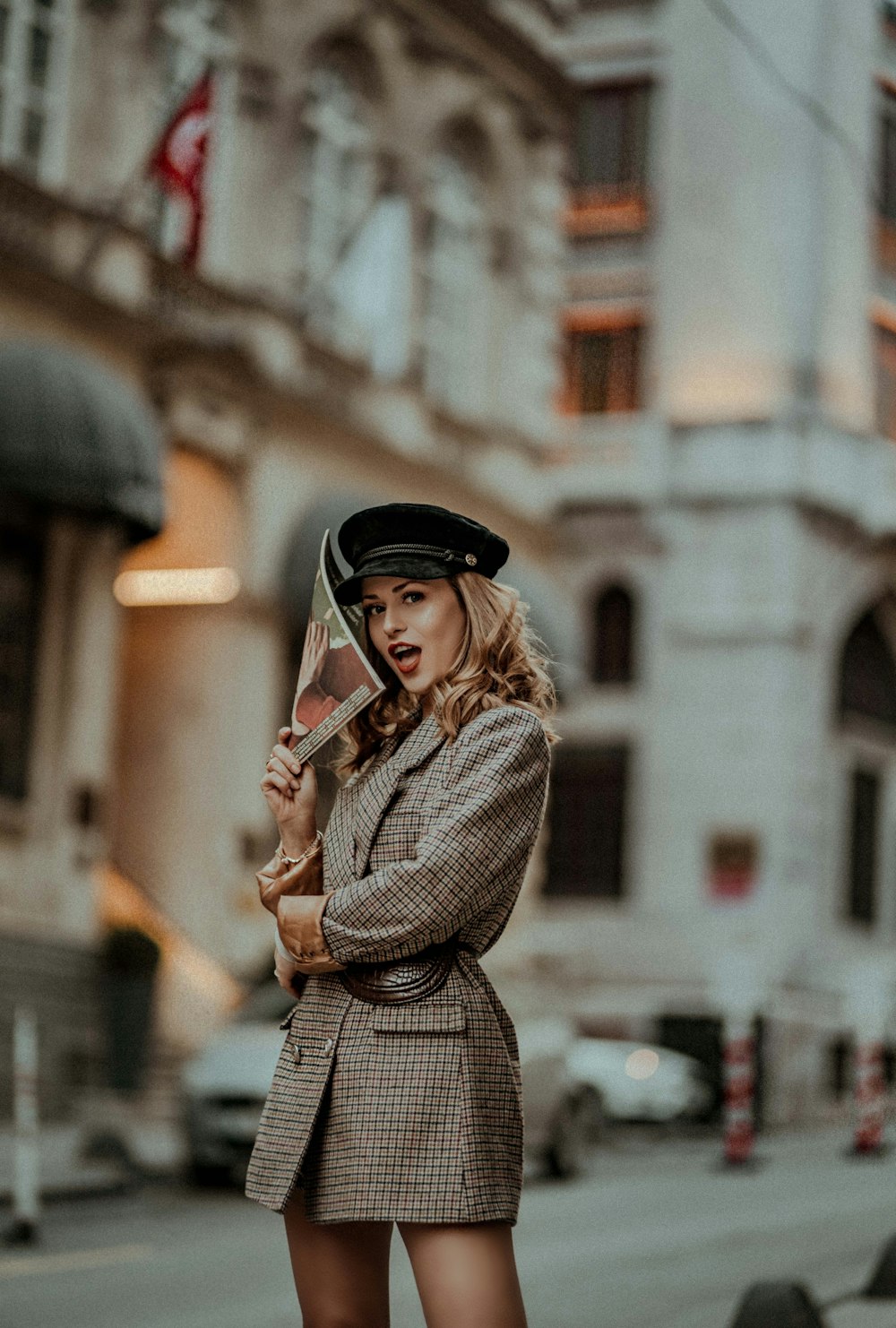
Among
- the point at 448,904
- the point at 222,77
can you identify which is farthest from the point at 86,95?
the point at 448,904

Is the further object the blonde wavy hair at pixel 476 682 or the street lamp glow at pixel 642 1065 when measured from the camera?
the street lamp glow at pixel 642 1065

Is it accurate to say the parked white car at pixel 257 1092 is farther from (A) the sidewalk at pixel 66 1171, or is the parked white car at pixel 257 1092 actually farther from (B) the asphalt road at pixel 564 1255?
(A) the sidewalk at pixel 66 1171

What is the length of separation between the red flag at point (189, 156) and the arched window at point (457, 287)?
707cm

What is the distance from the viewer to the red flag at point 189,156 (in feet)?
64.0

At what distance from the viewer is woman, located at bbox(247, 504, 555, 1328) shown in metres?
3.52

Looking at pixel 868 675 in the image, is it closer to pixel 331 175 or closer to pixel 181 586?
pixel 331 175

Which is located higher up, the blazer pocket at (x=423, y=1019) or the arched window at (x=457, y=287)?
the arched window at (x=457, y=287)

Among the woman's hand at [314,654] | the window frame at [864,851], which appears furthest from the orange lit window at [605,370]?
the woman's hand at [314,654]

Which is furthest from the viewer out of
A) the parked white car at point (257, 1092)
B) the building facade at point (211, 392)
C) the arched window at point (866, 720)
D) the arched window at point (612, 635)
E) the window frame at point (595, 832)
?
the arched window at point (866, 720)

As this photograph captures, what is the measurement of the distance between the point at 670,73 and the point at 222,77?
1085cm

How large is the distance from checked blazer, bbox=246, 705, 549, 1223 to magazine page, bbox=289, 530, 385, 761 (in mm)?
147

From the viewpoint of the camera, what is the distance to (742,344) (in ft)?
103

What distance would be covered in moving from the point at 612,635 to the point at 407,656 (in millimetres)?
28421

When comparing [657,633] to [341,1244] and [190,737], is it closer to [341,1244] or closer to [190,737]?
[190,737]
